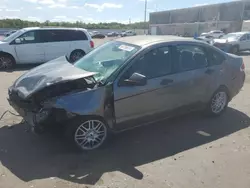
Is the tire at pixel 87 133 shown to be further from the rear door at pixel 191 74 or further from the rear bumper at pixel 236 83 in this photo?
the rear bumper at pixel 236 83

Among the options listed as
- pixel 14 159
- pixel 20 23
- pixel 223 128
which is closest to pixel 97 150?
pixel 14 159

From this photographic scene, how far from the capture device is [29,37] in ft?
36.3

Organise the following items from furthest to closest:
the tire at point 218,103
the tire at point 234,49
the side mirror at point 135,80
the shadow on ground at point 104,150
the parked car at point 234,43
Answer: the tire at point 234,49 → the parked car at point 234,43 → the tire at point 218,103 → the side mirror at point 135,80 → the shadow on ground at point 104,150

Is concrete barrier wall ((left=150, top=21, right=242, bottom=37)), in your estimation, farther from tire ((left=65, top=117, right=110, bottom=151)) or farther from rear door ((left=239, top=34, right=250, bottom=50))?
tire ((left=65, top=117, right=110, bottom=151))

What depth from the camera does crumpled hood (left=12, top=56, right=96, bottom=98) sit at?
3641 mm

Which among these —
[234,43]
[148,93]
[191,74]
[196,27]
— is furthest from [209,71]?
[196,27]

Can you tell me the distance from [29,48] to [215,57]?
8.56m

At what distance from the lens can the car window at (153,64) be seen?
3945 mm

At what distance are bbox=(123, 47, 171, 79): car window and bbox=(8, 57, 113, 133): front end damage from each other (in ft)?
1.78

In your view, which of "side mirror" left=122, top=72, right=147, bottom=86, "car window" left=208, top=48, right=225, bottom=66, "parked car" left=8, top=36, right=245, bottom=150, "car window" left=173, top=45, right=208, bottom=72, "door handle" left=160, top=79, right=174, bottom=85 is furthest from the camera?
"car window" left=208, top=48, right=225, bottom=66

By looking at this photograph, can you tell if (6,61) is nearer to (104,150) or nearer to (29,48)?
(29,48)

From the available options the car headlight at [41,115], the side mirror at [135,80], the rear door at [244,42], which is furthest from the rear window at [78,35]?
the rear door at [244,42]

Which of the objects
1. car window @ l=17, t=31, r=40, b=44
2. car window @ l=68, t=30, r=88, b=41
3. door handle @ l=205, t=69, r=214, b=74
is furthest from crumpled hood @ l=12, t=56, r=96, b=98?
car window @ l=68, t=30, r=88, b=41

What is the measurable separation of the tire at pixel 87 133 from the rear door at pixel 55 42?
860cm
